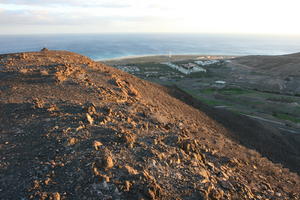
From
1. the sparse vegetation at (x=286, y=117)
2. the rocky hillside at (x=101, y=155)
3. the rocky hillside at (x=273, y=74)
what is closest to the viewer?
the rocky hillside at (x=101, y=155)

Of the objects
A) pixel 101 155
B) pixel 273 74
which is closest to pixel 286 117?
pixel 101 155

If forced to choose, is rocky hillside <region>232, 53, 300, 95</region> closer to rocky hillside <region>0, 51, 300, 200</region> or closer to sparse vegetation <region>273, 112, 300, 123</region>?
sparse vegetation <region>273, 112, 300, 123</region>

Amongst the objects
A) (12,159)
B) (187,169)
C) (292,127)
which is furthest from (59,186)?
(292,127)

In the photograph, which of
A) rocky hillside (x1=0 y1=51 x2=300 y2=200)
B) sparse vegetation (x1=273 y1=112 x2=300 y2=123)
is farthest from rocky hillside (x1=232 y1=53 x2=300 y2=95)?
rocky hillside (x1=0 y1=51 x2=300 y2=200)

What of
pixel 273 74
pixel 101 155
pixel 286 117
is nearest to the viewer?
pixel 101 155

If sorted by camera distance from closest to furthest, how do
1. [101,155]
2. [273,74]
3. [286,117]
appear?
1. [101,155]
2. [286,117]
3. [273,74]

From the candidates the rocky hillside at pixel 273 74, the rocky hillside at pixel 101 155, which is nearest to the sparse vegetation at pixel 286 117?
the rocky hillside at pixel 273 74

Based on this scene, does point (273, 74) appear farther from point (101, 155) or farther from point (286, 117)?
point (101, 155)

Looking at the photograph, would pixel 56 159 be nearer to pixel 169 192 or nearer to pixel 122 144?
pixel 122 144

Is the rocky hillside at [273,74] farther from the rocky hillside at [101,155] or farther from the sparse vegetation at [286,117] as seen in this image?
the rocky hillside at [101,155]
